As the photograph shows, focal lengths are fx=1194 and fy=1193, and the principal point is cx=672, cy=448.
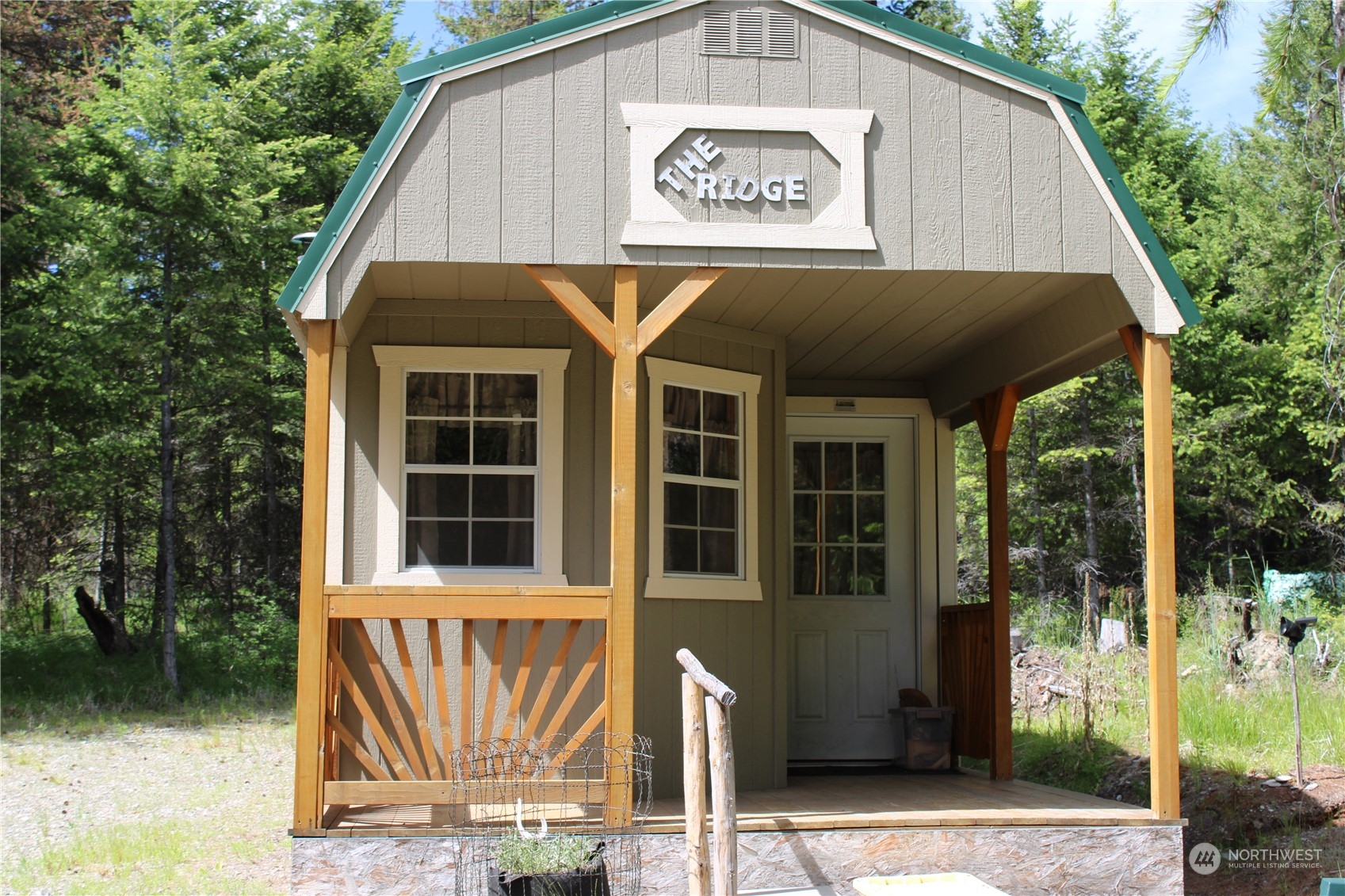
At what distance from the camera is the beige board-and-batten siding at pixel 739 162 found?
540cm

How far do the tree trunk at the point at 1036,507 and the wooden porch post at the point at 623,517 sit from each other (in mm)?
14321

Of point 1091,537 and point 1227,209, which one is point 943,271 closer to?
point 1091,537

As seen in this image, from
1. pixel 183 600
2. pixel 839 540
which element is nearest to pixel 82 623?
pixel 183 600

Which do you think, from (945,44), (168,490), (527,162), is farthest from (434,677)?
(168,490)

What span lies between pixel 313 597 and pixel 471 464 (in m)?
1.51

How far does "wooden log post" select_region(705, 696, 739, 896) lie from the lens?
415cm

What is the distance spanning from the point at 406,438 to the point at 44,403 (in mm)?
8646

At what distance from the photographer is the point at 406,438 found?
6.55m

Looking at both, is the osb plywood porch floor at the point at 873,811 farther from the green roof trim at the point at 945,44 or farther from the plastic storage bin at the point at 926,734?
the green roof trim at the point at 945,44

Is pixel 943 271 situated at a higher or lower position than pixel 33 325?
lower

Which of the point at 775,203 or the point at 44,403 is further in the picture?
the point at 44,403

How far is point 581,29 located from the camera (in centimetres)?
553

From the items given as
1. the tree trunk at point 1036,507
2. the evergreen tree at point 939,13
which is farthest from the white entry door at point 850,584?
the evergreen tree at point 939,13

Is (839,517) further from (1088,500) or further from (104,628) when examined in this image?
(1088,500)
